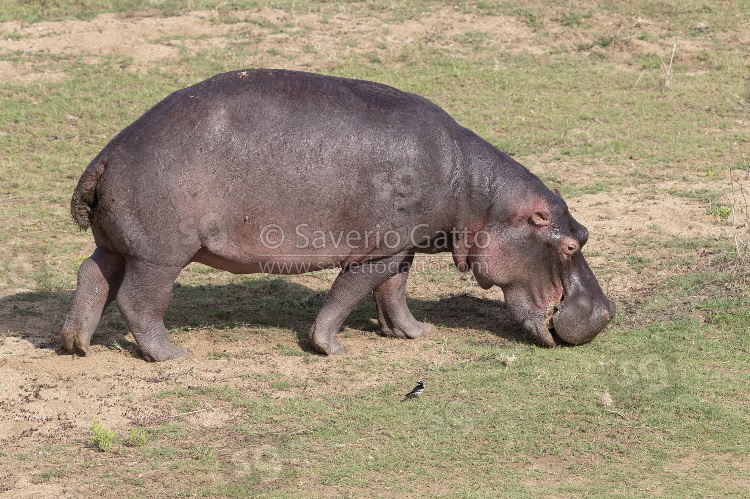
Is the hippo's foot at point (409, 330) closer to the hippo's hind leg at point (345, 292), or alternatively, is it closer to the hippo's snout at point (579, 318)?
the hippo's hind leg at point (345, 292)

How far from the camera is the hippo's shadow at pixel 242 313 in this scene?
7633mm

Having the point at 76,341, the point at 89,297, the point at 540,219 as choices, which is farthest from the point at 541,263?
the point at 76,341

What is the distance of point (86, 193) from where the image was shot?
22.0 ft

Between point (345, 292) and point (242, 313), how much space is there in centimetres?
152

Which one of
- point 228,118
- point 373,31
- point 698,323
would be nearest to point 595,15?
point 373,31

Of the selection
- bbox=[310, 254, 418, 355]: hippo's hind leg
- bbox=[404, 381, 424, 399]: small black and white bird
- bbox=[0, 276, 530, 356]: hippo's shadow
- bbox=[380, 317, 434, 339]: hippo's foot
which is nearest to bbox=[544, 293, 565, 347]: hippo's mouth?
bbox=[0, 276, 530, 356]: hippo's shadow

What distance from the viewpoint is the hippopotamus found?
6551 millimetres

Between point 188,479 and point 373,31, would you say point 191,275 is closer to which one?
point 188,479

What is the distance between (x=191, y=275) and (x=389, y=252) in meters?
3.01

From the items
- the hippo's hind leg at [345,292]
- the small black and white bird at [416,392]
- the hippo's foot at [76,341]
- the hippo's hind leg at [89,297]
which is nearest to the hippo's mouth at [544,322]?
the hippo's hind leg at [345,292]

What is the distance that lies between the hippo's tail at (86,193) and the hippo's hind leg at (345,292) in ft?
6.33

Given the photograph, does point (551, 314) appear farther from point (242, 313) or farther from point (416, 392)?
point (242, 313)

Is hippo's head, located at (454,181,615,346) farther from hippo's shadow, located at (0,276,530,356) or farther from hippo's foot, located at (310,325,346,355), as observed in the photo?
hippo's foot, located at (310,325,346,355)

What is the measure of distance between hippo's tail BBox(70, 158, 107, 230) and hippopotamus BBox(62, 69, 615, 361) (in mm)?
10
